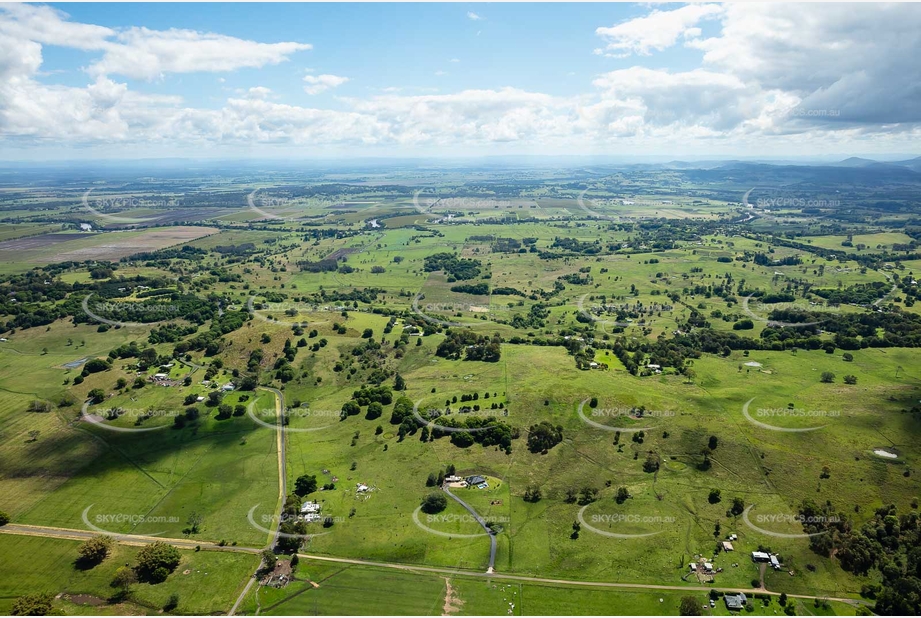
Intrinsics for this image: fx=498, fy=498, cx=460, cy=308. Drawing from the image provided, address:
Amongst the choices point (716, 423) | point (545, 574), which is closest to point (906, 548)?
point (716, 423)

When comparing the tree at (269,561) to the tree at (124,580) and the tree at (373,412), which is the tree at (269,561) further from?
the tree at (373,412)

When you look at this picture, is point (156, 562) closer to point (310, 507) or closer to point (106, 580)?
point (106, 580)

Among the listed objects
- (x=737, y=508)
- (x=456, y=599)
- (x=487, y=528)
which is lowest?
(x=456, y=599)

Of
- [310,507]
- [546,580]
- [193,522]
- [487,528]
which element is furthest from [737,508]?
[193,522]

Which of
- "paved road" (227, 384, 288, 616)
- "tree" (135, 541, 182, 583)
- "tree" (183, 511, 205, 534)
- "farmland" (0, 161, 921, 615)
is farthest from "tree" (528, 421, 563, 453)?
"tree" (135, 541, 182, 583)

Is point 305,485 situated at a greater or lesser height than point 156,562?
greater

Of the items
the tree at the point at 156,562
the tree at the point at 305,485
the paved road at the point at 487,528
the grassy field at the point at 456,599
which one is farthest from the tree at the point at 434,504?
the tree at the point at 156,562

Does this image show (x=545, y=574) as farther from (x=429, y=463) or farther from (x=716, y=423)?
(x=716, y=423)
